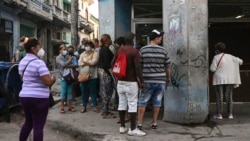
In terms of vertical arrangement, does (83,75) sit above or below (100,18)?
below

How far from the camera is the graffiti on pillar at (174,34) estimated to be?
7.69 metres

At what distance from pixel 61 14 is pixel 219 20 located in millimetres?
30194

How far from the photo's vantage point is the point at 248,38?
34.4ft

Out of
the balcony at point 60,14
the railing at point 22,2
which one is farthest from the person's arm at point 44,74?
the balcony at point 60,14

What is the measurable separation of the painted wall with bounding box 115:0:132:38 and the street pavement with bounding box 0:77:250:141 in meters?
2.37

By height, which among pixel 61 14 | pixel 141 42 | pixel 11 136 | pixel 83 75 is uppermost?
pixel 61 14

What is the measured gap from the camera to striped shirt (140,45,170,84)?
7035mm

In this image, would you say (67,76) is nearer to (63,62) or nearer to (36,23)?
(63,62)

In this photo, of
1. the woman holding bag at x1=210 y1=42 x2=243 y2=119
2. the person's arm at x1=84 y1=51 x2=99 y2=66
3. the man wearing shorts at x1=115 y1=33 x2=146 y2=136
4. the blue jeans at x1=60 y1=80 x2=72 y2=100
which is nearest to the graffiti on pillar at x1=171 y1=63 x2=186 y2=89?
the woman holding bag at x1=210 y1=42 x2=243 y2=119

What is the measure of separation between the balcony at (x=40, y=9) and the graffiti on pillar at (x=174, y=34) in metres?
22.1

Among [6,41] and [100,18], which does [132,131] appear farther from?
[6,41]

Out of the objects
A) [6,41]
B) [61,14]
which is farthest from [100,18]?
[61,14]

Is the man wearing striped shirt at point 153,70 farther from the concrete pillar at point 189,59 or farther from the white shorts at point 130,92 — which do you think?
the concrete pillar at point 189,59

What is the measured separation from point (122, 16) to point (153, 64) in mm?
3406
